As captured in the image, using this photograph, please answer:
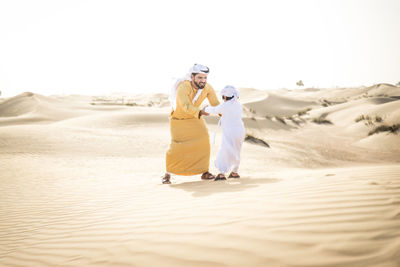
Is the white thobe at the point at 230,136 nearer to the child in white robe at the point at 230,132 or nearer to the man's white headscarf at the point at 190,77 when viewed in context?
the child in white robe at the point at 230,132

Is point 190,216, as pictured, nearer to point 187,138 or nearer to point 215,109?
point 187,138

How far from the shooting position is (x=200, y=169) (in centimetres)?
512

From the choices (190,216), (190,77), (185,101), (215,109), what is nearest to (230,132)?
(215,109)

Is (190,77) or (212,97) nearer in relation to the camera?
(190,77)

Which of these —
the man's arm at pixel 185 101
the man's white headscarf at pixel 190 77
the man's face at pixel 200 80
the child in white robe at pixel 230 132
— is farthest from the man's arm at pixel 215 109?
the man's face at pixel 200 80

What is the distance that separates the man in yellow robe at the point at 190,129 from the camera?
198 inches

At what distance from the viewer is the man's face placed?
5030 mm

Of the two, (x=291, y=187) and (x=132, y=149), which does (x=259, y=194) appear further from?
(x=132, y=149)

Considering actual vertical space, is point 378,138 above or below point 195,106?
below

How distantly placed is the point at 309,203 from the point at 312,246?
2.77 feet

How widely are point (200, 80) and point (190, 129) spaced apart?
0.91 metres

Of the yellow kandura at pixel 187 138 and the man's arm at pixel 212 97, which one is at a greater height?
the man's arm at pixel 212 97

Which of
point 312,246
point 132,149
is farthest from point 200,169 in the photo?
point 132,149

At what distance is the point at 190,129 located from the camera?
16.9 ft
